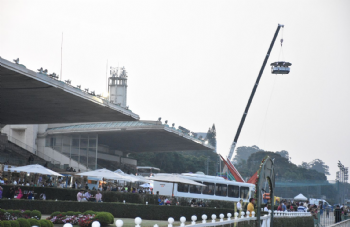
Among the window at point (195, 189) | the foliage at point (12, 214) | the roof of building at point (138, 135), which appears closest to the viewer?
the foliage at point (12, 214)

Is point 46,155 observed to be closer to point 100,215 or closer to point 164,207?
point 164,207

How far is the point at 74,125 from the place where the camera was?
59.0 m

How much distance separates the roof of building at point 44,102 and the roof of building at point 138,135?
815cm

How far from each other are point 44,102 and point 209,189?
596 inches

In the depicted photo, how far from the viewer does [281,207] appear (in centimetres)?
3403

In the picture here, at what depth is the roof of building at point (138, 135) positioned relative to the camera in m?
56.9

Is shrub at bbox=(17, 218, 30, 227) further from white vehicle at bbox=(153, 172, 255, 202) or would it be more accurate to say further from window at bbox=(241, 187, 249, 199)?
window at bbox=(241, 187, 249, 199)

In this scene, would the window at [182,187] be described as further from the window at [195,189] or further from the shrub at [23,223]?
the shrub at [23,223]

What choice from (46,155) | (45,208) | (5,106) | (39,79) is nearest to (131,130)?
(46,155)

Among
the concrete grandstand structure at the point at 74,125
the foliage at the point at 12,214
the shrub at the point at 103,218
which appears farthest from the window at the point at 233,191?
the foliage at the point at 12,214

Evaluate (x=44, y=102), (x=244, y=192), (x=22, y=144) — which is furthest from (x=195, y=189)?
(x=22, y=144)

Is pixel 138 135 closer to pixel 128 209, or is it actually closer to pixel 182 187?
pixel 182 187

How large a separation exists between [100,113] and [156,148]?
108 ft

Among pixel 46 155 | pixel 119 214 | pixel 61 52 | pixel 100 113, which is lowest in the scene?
pixel 119 214
